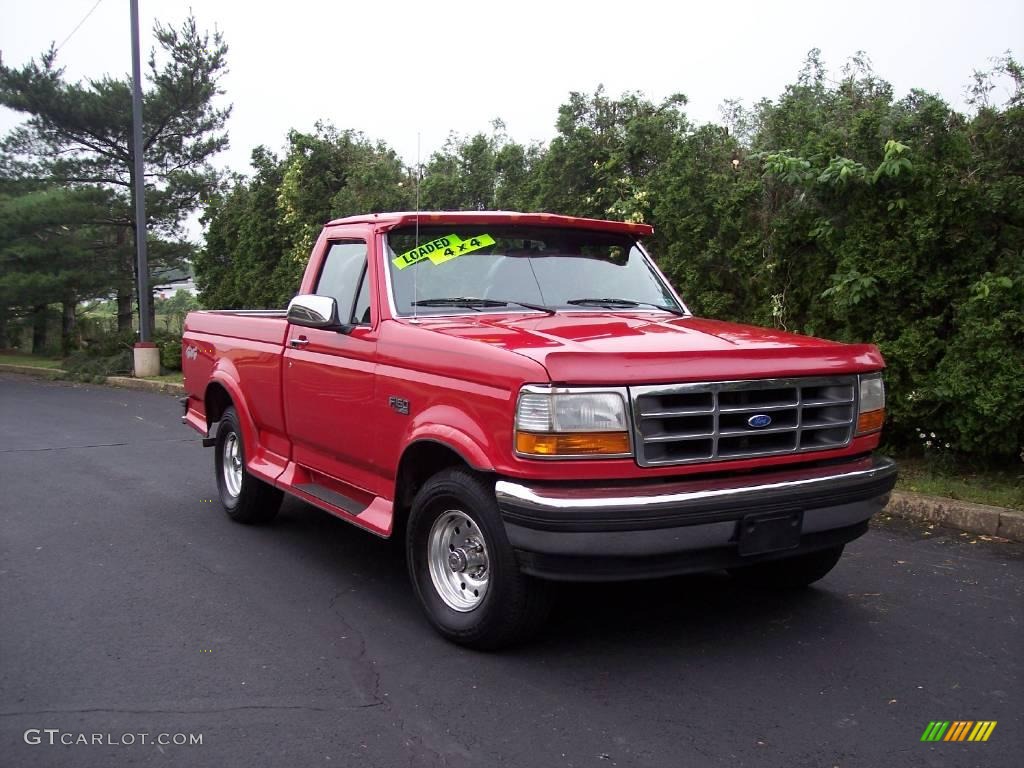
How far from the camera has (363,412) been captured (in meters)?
4.79

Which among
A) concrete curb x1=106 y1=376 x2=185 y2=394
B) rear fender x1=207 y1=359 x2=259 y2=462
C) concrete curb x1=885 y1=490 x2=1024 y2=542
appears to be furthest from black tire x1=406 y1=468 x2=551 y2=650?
concrete curb x1=106 y1=376 x2=185 y2=394

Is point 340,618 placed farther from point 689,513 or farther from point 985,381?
point 985,381

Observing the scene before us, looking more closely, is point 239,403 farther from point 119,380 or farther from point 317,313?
point 119,380

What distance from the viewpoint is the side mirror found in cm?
492

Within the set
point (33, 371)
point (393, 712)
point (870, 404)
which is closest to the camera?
point (393, 712)

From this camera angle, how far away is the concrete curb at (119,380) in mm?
15836

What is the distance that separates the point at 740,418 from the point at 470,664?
157cm

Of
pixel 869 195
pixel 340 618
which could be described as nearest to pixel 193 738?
pixel 340 618

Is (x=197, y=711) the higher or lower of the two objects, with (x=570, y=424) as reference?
lower

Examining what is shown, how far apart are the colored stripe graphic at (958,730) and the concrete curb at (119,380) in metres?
11.6

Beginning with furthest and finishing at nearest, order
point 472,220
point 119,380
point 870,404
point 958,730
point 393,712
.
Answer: point 119,380, point 472,220, point 870,404, point 393,712, point 958,730

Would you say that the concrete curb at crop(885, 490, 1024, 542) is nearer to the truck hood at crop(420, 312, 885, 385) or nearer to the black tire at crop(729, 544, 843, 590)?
the black tire at crop(729, 544, 843, 590)

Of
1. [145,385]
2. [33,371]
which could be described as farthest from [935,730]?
[33,371]

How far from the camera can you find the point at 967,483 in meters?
6.70
